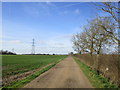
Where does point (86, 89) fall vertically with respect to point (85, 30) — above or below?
below

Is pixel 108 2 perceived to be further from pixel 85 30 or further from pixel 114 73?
pixel 85 30

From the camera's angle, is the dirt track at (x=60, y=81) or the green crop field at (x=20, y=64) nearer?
the dirt track at (x=60, y=81)

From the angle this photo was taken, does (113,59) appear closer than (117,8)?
No

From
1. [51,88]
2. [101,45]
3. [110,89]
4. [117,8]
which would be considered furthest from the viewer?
[101,45]

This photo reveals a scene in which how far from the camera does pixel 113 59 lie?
842 centimetres

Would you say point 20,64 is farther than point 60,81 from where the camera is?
Yes

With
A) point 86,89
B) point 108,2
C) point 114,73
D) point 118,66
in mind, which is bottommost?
point 86,89

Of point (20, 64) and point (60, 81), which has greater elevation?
point (60, 81)

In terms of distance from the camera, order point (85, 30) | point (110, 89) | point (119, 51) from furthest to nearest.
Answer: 1. point (85, 30)
2. point (119, 51)
3. point (110, 89)

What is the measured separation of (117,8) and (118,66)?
3.42 metres

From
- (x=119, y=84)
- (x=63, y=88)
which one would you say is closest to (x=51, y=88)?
(x=63, y=88)

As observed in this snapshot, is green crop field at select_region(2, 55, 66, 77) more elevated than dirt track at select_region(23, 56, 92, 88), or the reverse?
dirt track at select_region(23, 56, 92, 88)

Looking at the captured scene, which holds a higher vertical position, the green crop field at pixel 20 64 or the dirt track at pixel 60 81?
the dirt track at pixel 60 81

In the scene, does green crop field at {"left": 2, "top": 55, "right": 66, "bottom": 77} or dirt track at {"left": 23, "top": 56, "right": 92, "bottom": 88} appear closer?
dirt track at {"left": 23, "top": 56, "right": 92, "bottom": 88}
